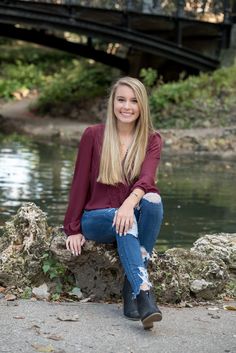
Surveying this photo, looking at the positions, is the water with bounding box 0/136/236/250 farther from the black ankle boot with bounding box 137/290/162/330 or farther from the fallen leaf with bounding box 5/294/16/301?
the black ankle boot with bounding box 137/290/162/330

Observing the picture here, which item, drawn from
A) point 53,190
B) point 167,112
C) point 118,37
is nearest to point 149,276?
point 53,190

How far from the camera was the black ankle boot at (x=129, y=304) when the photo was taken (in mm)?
4359

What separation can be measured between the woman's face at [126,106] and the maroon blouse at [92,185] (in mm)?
168

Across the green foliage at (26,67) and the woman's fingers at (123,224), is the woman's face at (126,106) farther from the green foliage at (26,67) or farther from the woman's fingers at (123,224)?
the green foliage at (26,67)

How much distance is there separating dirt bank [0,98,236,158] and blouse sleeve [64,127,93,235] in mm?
12412

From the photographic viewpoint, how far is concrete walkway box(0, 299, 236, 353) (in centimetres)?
388

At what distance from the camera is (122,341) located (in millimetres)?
3980

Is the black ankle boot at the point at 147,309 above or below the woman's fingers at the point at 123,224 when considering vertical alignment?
below

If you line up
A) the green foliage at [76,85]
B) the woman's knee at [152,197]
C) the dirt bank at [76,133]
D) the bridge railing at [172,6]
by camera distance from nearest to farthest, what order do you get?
the woman's knee at [152,197] → the dirt bank at [76,133] → the bridge railing at [172,6] → the green foliage at [76,85]

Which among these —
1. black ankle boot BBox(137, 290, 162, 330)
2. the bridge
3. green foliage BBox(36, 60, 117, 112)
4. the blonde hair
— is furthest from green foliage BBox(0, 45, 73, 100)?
black ankle boot BBox(137, 290, 162, 330)

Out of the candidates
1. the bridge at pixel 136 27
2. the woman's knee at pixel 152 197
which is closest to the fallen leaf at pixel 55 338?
the woman's knee at pixel 152 197

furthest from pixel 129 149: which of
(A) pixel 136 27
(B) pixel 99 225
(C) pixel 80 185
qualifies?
(A) pixel 136 27

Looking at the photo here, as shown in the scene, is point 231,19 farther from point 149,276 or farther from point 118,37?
point 149,276

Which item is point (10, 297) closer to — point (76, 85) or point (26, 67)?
point (76, 85)
